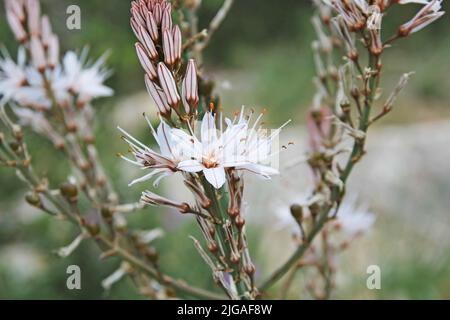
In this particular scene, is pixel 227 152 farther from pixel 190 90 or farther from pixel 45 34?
pixel 45 34

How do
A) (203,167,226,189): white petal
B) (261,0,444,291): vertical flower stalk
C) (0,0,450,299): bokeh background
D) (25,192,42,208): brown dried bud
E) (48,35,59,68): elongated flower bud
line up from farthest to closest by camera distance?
1. (0,0,450,299): bokeh background
2. (48,35,59,68): elongated flower bud
3. (25,192,42,208): brown dried bud
4. (261,0,444,291): vertical flower stalk
5. (203,167,226,189): white petal

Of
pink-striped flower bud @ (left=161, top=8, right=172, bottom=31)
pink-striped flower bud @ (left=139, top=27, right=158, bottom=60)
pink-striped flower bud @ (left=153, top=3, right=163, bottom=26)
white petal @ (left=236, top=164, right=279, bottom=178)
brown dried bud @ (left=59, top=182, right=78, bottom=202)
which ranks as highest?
pink-striped flower bud @ (left=153, top=3, right=163, bottom=26)

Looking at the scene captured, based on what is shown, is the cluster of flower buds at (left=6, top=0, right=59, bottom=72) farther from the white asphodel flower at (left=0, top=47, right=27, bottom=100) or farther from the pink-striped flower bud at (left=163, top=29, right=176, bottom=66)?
the pink-striped flower bud at (left=163, top=29, right=176, bottom=66)

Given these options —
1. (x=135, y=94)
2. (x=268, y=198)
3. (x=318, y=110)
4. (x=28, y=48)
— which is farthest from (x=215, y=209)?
(x=135, y=94)

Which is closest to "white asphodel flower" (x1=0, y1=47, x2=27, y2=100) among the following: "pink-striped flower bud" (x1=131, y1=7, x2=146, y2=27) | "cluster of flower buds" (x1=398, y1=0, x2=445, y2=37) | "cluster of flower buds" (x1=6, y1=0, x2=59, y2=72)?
"cluster of flower buds" (x1=6, y1=0, x2=59, y2=72)

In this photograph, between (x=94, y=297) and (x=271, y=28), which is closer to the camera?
(x=94, y=297)

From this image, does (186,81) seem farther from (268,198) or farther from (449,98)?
(449,98)
